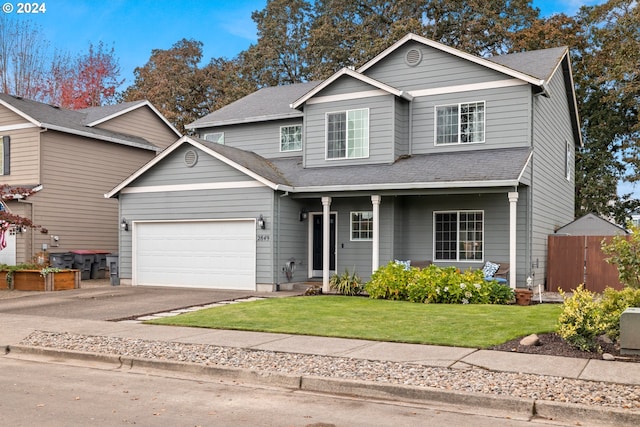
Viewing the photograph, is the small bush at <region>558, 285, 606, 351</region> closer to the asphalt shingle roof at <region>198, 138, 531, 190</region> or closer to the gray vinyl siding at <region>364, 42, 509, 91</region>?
the asphalt shingle roof at <region>198, 138, 531, 190</region>

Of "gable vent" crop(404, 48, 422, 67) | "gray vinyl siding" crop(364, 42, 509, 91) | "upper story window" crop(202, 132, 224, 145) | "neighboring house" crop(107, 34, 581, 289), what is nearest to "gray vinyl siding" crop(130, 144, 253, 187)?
"neighboring house" crop(107, 34, 581, 289)

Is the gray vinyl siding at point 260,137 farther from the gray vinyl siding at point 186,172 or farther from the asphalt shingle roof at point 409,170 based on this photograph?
the gray vinyl siding at point 186,172

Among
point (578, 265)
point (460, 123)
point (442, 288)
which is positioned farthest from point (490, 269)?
point (460, 123)

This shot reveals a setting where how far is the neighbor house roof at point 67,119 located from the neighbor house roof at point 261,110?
3.59 meters

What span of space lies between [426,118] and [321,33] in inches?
821

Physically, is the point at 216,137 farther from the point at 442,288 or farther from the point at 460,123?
the point at 442,288

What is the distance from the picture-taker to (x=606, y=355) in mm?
8469

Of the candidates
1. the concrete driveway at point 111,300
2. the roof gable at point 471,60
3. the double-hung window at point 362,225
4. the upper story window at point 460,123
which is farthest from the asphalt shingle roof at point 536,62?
the concrete driveway at point 111,300

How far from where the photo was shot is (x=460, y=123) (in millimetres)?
18656

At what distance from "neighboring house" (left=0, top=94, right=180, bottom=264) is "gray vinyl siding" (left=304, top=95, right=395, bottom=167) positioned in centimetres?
949

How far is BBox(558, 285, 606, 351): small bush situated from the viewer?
8.90m

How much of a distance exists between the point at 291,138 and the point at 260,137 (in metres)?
1.33

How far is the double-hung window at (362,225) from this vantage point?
19094 millimetres

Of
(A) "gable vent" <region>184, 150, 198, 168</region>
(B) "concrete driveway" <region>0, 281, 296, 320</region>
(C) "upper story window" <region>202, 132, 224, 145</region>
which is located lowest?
(B) "concrete driveway" <region>0, 281, 296, 320</region>
